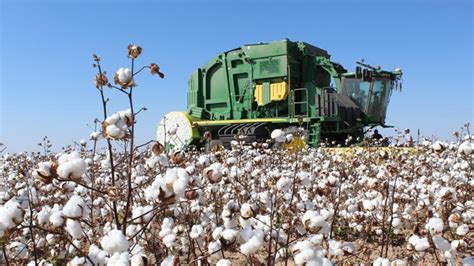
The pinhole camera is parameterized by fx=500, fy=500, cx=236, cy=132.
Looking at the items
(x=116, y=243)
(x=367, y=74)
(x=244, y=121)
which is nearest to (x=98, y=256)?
(x=116, y=243)

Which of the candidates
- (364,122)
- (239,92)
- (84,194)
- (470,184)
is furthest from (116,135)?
(239,92)

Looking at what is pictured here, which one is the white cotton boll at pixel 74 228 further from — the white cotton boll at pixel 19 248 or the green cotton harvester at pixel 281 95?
the green cotton harvester at pixel 281 95

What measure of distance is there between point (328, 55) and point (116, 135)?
55.9 ft

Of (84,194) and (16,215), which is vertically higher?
(16,215)

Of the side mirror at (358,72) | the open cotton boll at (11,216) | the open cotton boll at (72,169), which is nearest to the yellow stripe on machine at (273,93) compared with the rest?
the side mirror at (358,72)

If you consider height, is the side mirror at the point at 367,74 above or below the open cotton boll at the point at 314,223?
above

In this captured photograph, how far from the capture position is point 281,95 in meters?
15.8

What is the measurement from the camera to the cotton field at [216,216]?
1614 mm

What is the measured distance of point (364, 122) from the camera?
14.7m

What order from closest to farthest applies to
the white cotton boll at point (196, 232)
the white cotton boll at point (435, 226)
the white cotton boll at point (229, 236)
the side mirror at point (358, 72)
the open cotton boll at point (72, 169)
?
the open cotton boll at point (72, 169) → the white cotton boll at point (229, 236) → the white cotton boll at point (435, 226) → the white cotton boll at point (196, 232) → the side mirror at point (358, 72)

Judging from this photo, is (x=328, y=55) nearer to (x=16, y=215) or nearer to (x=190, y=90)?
(x=190, y=90)

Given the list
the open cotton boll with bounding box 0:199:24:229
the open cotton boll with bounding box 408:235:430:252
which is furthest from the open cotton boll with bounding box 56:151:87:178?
the open cotton boll with bounding box 408:235:430:252

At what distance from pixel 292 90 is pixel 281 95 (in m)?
0.39

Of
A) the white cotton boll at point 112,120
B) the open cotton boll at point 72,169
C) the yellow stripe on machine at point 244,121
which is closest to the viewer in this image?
the open cotton boll at point 72,169
